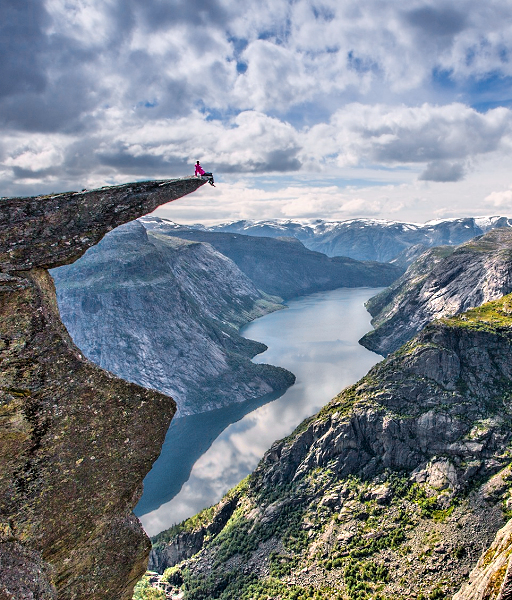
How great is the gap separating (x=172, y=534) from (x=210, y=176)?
72.5 meters

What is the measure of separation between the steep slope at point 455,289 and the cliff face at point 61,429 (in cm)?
12718

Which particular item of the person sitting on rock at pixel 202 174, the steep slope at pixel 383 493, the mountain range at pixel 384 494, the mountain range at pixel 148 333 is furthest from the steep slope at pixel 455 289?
the person sitting on rock at pixel 202 174

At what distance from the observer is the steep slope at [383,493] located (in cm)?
4106

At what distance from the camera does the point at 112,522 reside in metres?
12.1

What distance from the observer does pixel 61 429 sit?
10938 millimetres

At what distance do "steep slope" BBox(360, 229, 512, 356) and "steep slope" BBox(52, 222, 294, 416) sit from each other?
2177 inches

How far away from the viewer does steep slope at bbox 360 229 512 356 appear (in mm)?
126438

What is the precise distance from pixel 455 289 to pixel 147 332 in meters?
113

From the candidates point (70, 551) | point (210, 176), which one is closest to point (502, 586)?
point (70, 551)

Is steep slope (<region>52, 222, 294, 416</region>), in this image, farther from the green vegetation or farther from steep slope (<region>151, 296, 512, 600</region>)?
the green vegetation

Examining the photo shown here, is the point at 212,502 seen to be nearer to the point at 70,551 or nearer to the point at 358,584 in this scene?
the point at 358,584

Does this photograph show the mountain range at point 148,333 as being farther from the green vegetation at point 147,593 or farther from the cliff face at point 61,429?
the cliff face at point 61,429

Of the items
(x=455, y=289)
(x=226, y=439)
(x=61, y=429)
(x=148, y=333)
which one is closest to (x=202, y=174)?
(x=61, y=429)

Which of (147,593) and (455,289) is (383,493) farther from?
(455,289)
